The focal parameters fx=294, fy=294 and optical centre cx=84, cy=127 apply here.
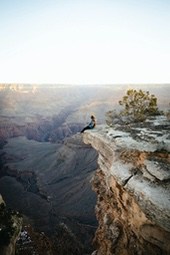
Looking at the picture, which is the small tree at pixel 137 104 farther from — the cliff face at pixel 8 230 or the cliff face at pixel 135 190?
the cliff face at pixel 8 230

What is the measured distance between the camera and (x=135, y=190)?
12.2m

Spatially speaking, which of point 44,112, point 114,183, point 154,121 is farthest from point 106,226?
point 44,112

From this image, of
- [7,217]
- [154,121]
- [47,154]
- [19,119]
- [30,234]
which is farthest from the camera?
[19,119]

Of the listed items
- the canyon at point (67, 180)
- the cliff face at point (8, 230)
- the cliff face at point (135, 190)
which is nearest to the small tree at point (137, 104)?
the canyon at point (67, 180)

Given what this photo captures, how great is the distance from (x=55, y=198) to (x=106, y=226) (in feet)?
95.2

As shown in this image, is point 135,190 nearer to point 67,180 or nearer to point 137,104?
point 137,104

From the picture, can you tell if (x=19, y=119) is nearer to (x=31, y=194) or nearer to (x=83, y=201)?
(x=31, y=194)

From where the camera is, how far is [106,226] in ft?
55.6

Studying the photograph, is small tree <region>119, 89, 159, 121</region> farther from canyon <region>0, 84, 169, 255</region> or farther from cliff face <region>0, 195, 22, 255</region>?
cliff face <region>0, 195, 22, 255</region>

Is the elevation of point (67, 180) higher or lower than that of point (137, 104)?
lower

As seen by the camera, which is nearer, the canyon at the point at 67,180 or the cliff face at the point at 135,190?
the cliff face at the point at 135,190

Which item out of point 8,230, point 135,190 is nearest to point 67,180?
point 8,230

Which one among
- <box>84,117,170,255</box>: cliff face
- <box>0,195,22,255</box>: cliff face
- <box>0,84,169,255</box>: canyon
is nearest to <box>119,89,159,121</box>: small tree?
<box>0,84,169,255</box>: canyon

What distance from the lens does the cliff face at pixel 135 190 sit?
11294 mm
